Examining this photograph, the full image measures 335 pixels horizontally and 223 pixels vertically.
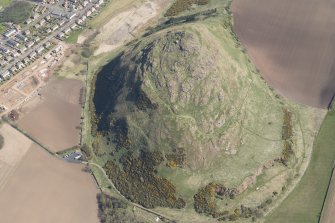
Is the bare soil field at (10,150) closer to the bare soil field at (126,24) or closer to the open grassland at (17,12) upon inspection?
the bare soil field at (126,24)

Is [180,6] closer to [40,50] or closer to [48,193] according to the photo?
[40,50]

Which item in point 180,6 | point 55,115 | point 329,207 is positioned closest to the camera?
point 329,207

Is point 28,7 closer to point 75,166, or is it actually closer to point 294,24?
point 75,166

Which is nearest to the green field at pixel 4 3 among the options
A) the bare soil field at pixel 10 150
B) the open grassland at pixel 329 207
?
the bare soil field at pixel 10 150

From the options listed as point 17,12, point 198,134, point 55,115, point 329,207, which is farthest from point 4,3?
point 329,207

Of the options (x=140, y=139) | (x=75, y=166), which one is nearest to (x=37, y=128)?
(x=75, y=166)

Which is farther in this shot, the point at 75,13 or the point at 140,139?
the point at 75,13

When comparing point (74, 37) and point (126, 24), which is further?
point (126, 24)
